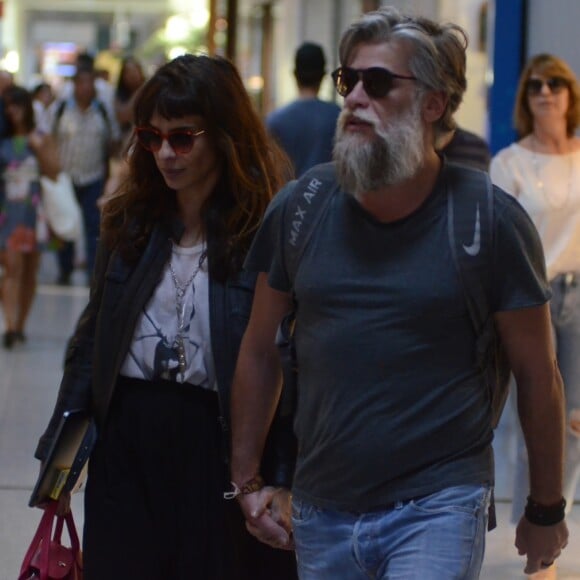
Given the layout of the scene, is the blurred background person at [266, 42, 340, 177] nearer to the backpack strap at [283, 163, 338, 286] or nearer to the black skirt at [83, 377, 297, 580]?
the black skirt at [83, 377, 297, 580]

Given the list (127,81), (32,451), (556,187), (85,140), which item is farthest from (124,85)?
(556,187)

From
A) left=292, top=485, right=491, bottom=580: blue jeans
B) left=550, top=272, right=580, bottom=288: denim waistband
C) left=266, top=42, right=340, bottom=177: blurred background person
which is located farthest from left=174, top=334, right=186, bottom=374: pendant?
left=266, top=42, right=340, bottom=177: blurred background person

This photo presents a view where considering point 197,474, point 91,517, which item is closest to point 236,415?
point 197,474

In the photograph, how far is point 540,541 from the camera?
3002mm

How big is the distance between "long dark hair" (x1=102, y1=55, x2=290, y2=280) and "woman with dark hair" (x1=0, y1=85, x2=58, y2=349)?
264 inches

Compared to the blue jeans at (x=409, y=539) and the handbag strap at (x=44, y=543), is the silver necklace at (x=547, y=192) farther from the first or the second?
the blue jeans at (x=409, y=539)

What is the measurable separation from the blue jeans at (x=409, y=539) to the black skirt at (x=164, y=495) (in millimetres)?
599

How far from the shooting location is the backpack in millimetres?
2762

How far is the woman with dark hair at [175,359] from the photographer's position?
3418 mm

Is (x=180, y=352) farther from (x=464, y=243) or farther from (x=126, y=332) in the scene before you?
(x=464, y=243)

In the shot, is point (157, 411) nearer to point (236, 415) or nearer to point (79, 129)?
point (236, 415)

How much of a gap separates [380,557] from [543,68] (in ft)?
12.0

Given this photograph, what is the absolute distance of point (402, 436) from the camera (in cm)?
A: 278

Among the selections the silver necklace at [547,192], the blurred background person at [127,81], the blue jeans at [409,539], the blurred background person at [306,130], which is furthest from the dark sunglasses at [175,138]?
the blurred background person at [127,81]
